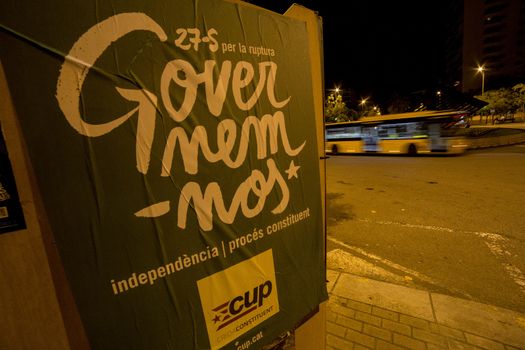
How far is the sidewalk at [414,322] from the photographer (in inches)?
113

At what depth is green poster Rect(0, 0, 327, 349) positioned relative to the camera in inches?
43.8

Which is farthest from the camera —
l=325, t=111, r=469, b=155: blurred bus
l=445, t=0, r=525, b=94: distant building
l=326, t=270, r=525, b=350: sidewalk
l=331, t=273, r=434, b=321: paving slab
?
l=445, t=0, r=525, b=94: distant building

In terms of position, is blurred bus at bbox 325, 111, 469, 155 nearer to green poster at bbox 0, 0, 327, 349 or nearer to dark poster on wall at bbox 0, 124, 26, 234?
green poster at bbox 0, 0, 327, 349

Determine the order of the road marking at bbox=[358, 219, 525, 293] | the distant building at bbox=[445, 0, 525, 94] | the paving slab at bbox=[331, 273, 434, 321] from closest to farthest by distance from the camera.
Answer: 1. the paving slab at bbox=[331, 273, 434, 321]
2. the road marking at bbox=[358, 219, 525, 293]
3. the distant building at bbox=[445, 0, 525, 94]

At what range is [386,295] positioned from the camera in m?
3.73

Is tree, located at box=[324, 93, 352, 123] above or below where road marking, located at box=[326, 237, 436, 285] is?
above

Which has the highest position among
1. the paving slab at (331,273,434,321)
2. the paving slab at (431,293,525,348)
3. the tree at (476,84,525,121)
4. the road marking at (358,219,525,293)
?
the tree at (476,84,525,121)

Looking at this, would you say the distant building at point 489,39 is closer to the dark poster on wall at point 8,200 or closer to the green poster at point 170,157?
the green poster at point 170,157

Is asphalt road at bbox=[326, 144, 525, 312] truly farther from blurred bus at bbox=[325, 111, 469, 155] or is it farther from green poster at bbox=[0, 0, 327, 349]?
blurred bus at bbox=[325, 111, 469, 155]

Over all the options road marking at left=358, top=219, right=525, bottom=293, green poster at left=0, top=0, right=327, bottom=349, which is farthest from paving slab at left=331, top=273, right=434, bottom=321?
green poster at left=0, top=0, right=327, bottom=349

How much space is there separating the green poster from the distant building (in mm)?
95542

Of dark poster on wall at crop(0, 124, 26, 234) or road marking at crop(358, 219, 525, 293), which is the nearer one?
dark poster on wall at crop(0, 124, 26, 234)

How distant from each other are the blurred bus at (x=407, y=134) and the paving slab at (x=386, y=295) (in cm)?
1464

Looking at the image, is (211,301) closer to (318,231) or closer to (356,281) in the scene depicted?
(318,231)
